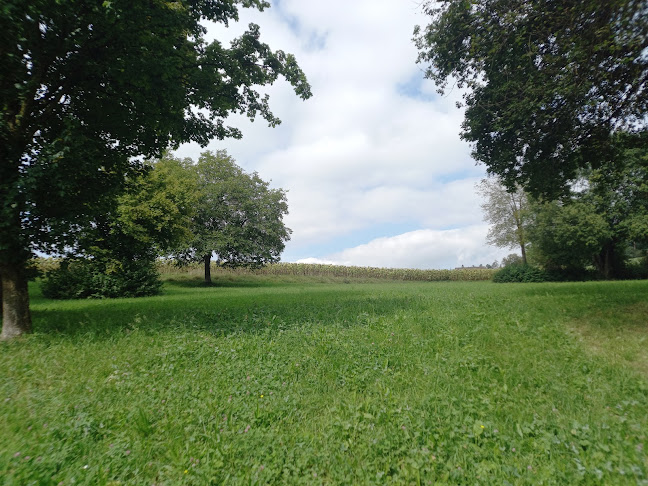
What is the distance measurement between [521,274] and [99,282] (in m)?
45.1

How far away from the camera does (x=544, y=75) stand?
996cm

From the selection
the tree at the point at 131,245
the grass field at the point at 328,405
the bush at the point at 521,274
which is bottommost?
the grass field at the point at 328,405

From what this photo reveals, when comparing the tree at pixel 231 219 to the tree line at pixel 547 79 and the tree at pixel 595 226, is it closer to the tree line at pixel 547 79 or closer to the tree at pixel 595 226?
the tree line at pixel 547 79

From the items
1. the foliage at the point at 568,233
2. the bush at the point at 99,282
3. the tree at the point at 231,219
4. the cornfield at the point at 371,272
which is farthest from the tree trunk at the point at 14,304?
the cornfield at the point at 371,272

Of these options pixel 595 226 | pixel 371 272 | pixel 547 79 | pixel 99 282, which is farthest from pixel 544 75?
pixel 371 272

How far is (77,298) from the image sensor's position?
21.9 meters

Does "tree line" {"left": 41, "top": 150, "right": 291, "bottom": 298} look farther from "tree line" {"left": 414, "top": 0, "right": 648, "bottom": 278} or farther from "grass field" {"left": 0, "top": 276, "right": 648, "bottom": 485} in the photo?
"tree line" {"left": 414, "top": 0, "right": 648, "bottom": 278}

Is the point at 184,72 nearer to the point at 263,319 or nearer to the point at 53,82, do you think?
the point at 53,82

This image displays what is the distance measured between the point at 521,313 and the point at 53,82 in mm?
16192

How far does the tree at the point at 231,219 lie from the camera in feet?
119

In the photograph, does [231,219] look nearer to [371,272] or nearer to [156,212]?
[156,212]

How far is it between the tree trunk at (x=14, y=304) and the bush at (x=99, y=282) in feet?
45.4

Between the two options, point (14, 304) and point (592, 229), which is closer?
point (14, 304)

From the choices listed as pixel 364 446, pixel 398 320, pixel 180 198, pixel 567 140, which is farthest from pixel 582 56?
pixel 180 198
